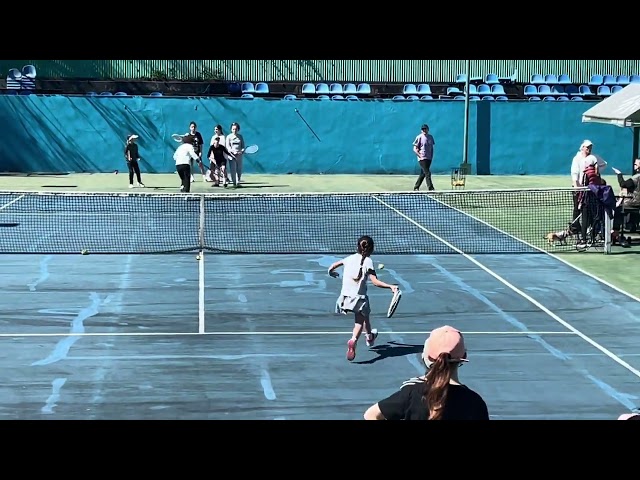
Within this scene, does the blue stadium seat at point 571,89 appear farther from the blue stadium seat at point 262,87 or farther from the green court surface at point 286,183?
the blue stadium seat at point 262,87

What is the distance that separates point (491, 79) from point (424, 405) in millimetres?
39098

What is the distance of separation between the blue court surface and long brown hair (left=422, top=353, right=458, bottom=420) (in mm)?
5687

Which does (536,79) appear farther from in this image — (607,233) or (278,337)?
(278,337)

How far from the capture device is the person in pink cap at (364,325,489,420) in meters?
4.10

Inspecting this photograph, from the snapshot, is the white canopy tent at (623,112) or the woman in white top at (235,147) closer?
the white canopy tent at (623,112)

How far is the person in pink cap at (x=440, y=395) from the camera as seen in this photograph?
4098mm

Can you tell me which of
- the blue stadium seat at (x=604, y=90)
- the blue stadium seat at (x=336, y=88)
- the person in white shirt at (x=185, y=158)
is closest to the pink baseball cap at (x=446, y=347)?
the person in white shirt at (x=185, y=158)

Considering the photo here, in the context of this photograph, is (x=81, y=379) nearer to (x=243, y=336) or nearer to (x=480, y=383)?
(x=243, y=336)

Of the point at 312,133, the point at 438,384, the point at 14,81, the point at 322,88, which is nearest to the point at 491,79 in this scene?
the point at 322,88

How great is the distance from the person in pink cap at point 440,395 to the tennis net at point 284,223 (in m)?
14.0

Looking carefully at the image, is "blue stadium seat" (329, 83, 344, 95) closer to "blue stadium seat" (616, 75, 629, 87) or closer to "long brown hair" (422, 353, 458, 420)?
"blue stadium seat" (616, 75, 629, 87)

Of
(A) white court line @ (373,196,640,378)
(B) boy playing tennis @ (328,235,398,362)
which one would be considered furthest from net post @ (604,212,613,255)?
(B) boy playing tennis @ (328,235,398,362)
